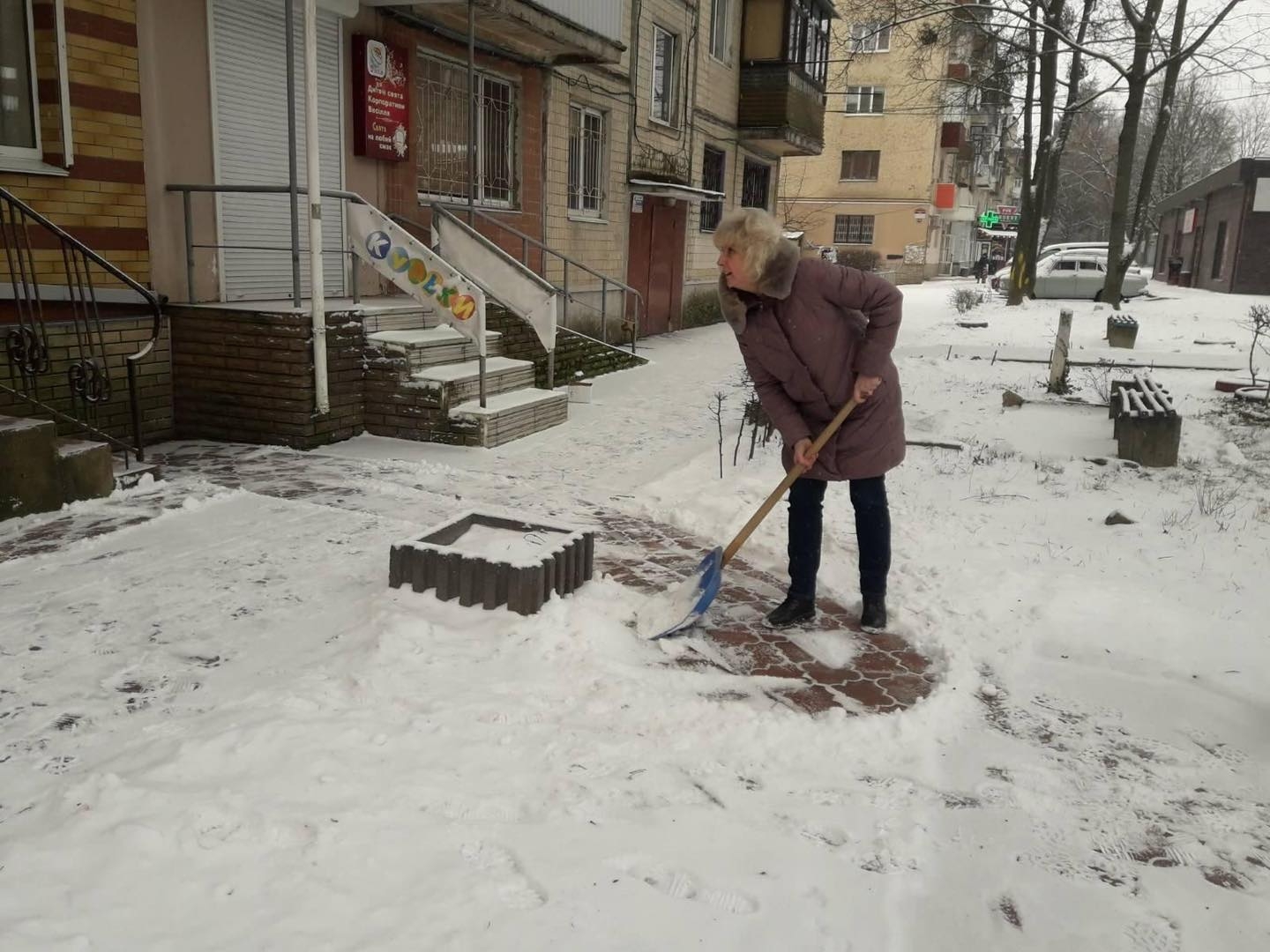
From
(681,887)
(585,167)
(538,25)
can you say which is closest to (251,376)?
(538,25)

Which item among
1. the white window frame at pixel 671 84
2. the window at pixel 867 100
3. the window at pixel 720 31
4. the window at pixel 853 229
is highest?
the window at pixel 867 100

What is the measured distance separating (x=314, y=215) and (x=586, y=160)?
25.6 ft

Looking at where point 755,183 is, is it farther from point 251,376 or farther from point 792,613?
point 792,613

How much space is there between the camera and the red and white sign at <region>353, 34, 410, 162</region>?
8891 mm

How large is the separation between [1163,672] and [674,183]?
13.4 m

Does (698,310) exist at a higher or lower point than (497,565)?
higher

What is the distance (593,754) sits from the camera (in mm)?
3035

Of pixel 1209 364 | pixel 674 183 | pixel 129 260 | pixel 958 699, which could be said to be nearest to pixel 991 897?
pixel 958 699

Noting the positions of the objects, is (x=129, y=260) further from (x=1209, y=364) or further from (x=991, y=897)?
(x=1209, y=364)

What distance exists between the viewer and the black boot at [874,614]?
4156mm

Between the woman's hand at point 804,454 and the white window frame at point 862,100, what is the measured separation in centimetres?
3846

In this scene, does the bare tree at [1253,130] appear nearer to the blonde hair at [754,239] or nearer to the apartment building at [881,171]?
the apartment building at [881,171]

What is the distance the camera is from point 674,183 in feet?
52.1

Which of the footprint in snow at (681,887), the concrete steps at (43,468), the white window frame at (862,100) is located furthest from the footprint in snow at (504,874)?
the white window frame at (862,100)
